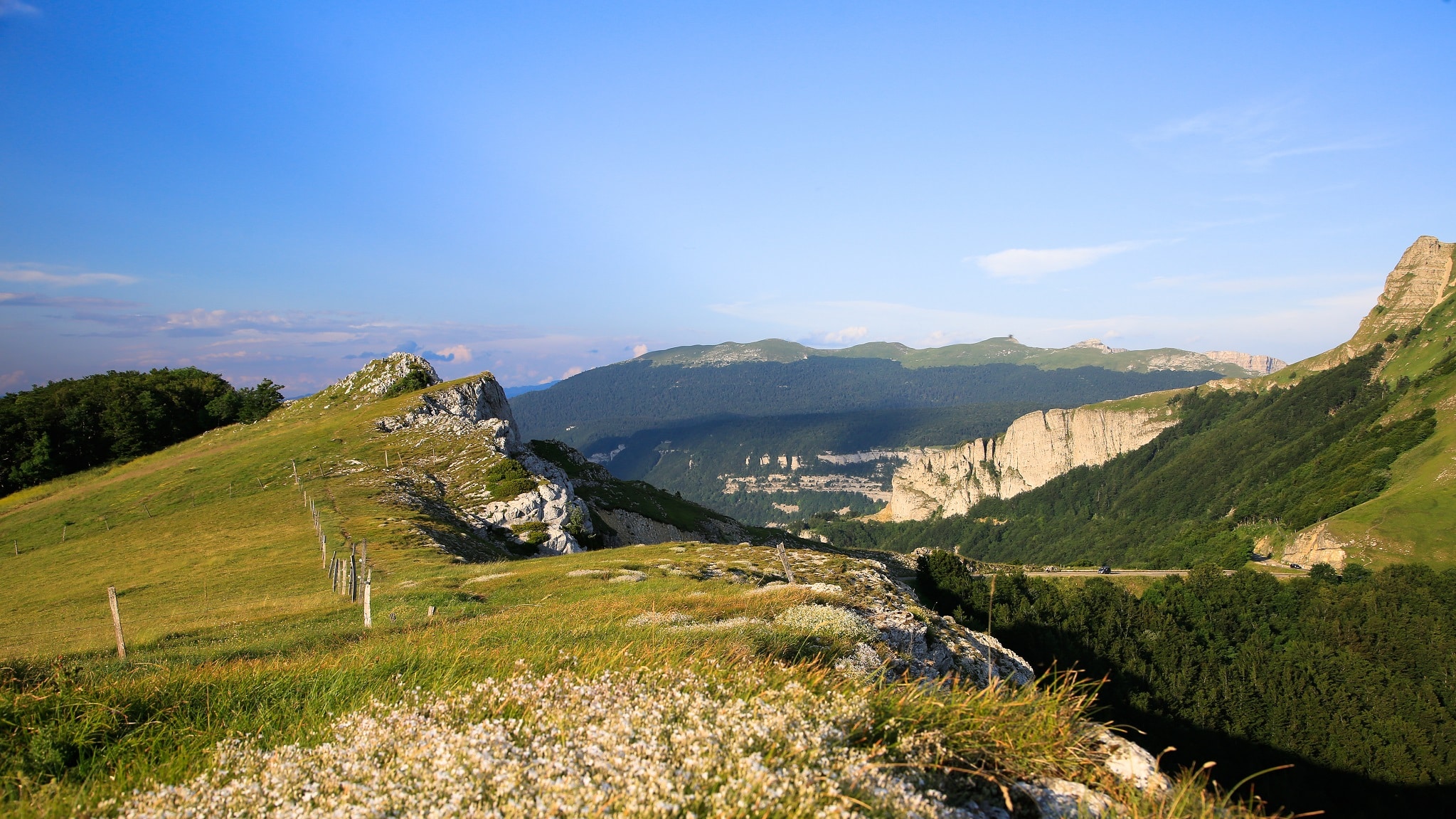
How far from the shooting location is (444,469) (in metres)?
50.3

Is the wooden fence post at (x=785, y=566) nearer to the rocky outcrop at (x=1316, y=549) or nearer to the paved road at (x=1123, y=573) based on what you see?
the paved road at (x=1123, y=573)

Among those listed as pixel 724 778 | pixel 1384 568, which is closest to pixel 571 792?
pixel 724 778

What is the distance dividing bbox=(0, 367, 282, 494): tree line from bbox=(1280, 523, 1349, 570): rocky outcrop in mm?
140118

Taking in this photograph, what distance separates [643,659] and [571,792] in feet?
8.61

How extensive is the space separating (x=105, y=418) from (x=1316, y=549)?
154m

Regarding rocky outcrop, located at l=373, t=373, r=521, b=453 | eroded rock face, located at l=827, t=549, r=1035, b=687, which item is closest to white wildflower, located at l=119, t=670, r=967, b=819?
eroded rock face, located at l=827, t=549, r=1035, b=687

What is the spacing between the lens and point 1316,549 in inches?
3703

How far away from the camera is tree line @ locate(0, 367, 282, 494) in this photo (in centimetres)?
6556

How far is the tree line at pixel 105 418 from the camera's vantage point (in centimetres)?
6556

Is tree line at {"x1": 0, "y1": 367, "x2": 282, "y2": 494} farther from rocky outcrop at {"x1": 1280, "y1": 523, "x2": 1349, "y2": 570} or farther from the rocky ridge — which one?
rocky outcrop at {"x1": 1280, "y1": 523, "x2": 1349, "y2": 570}

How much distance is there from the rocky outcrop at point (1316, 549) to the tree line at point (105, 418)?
140118mm

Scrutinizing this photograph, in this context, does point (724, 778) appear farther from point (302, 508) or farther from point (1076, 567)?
point (1076, 567)

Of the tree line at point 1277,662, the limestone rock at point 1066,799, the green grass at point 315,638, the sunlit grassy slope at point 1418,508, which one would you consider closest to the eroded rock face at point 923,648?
the green grass at point 315,638

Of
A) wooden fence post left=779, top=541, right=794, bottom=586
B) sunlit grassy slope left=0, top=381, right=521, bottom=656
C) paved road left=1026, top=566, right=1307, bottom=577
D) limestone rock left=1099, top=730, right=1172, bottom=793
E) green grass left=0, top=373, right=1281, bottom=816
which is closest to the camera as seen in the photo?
green grass left=0, top=373, right=1281, bottom=816
